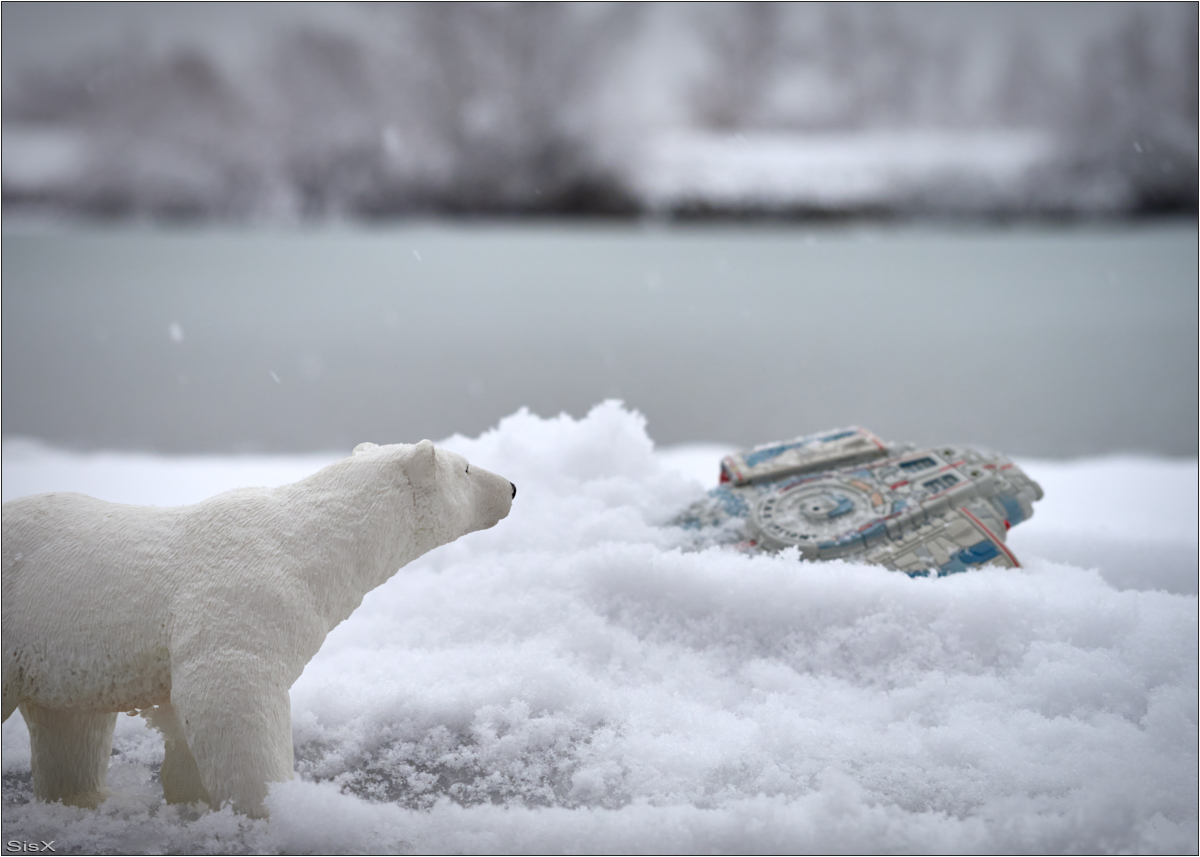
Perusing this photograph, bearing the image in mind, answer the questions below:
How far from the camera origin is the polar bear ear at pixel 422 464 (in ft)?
2.77

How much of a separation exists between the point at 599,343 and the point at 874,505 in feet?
6.16

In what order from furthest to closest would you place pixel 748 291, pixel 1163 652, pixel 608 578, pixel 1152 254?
pixel 1152 254
pixel 748 291
pixel 608 578
pixel 1163 652

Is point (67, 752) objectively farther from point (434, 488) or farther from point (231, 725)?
point (434, 488)

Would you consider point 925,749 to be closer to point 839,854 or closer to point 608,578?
point 839,854

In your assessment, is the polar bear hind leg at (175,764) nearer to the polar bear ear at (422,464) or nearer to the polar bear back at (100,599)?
the polar bear back at (100,599)

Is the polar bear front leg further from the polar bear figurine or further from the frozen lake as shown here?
the frozen lake

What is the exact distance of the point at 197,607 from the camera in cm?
75

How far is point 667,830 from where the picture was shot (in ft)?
2.53

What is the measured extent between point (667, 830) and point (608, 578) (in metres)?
0.49

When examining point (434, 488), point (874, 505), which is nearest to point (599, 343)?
point (874, 505)

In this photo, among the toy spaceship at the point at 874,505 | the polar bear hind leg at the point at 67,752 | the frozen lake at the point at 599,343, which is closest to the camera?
the polar bear hind leg at the point at 67,752

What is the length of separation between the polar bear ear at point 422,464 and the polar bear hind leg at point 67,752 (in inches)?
15.2

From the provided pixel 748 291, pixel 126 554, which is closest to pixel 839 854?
pixel 126 554

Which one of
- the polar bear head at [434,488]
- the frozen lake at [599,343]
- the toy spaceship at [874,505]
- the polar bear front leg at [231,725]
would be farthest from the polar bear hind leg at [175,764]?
the frozen lake at [599,343]
